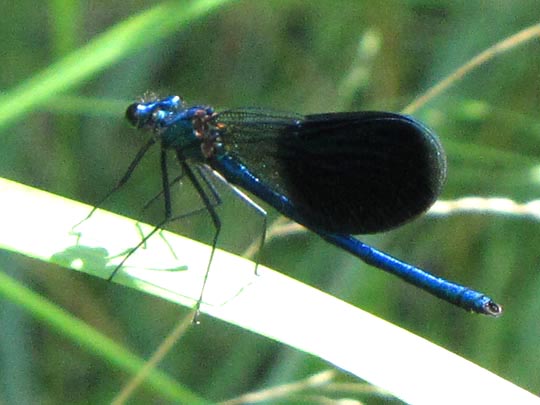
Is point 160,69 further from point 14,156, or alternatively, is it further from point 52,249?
point 52,249

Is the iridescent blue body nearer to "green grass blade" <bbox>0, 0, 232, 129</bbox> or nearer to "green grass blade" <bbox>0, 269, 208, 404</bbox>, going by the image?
"green grass blade" <bbox>0, 0, 232, 129</bbox>

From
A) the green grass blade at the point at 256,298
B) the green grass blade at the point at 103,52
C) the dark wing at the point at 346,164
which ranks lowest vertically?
the green grass blade at the point at 256,298

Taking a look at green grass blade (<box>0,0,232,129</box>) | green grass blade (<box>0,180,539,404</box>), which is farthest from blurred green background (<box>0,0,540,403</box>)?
green grass blade (<box>0,180,539,404</box>)

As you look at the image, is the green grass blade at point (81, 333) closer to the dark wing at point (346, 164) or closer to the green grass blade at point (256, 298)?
the green grass blade at point (256, 298)

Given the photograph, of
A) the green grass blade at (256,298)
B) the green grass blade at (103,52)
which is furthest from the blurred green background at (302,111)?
the green grass blade at (256,298)

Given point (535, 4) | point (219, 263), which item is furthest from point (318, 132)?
point (535, 4)

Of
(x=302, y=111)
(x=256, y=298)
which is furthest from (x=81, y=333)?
(x=302, y=111)

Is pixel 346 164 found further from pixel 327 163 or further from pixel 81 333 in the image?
pixel 81 333
